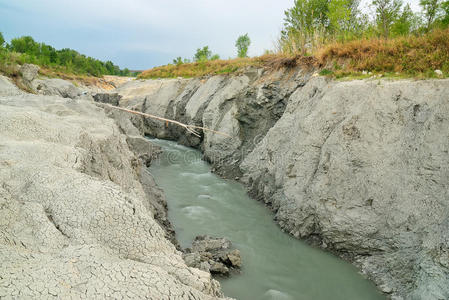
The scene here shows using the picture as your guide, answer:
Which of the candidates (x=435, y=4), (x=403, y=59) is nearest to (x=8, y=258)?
(x=403, y=59)

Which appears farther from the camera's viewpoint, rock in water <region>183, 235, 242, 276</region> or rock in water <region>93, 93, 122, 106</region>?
rock in water <region>93, 93, 122, 106</region>

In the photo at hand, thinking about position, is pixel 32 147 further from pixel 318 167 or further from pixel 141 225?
pixel 318 167

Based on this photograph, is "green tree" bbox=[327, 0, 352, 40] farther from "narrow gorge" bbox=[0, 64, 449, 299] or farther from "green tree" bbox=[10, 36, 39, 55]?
"green tree" bbox=[10, 36, 39, 55]

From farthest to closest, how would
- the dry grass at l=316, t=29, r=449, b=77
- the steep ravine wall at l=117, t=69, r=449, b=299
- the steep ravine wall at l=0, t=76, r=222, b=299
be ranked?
the dry grass at l=316, t=29, r=449, b=77, the steep ravine wall at l=117, t=69, r=449, b=299, the steep ravine wall at l=0, t=76, r=222, b=299

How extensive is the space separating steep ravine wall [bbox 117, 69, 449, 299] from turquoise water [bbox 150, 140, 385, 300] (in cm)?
30

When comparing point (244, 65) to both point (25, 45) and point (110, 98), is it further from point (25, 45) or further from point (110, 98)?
point (25, 45)

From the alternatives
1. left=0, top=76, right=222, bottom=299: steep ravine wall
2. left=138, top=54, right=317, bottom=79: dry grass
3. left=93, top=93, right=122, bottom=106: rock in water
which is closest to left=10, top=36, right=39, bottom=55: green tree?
left=93, top=93, right=122, bottom=106: rock in water

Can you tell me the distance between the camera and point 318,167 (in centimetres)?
598

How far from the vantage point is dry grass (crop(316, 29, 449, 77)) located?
5801mm

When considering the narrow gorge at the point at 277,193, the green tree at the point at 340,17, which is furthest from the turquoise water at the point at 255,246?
the green tree at the point at 340,17

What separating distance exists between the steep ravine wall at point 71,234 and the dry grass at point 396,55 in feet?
18.6

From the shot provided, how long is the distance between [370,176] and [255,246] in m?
2.42

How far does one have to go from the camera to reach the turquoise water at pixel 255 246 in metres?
4.38

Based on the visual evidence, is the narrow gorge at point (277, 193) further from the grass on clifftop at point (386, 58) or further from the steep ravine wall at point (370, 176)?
the grass on clifftop at point (386, 58)
